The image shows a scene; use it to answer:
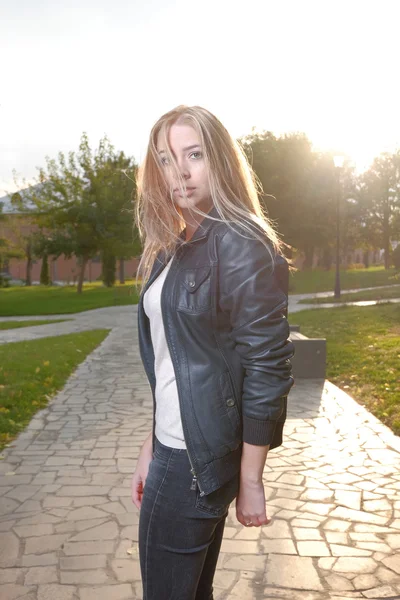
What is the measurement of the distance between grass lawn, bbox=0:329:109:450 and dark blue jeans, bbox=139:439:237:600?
17.7 ft

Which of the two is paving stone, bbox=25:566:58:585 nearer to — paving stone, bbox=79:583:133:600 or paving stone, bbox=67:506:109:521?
paving stone, bbox=79:583:133:600

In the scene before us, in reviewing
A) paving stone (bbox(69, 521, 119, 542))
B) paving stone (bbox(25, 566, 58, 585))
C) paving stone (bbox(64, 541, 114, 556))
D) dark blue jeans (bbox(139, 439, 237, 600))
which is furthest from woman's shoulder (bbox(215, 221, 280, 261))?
paving stone (bbox(69, 521, 119, 542))

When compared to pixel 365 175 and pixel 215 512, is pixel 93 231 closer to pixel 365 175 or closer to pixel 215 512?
pixel 365 175

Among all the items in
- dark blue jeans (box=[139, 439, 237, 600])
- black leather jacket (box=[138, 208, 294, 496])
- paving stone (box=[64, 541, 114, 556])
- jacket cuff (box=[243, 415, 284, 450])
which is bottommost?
paving stone (box=[64, 541, 114, 556])

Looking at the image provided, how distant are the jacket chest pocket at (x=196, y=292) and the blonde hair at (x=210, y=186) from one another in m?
0.17

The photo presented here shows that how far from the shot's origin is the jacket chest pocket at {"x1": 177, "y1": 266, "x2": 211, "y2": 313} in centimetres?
204

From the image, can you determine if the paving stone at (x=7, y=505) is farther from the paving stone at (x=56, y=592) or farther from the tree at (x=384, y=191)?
the tree at (x=384, y=191)

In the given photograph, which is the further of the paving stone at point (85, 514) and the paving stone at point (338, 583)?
the paving stone at point (85, 514)

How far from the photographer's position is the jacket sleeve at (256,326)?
1.99m

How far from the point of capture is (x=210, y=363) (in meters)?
2.03

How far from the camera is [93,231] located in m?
42.9

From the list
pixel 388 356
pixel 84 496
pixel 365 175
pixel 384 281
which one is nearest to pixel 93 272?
pixel 365 175

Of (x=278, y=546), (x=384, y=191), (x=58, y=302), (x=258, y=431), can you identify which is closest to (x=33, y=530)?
(x=278, y=546)

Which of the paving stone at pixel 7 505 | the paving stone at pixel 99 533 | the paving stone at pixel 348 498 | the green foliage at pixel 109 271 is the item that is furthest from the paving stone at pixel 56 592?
the green foliage at pixel 109 271
